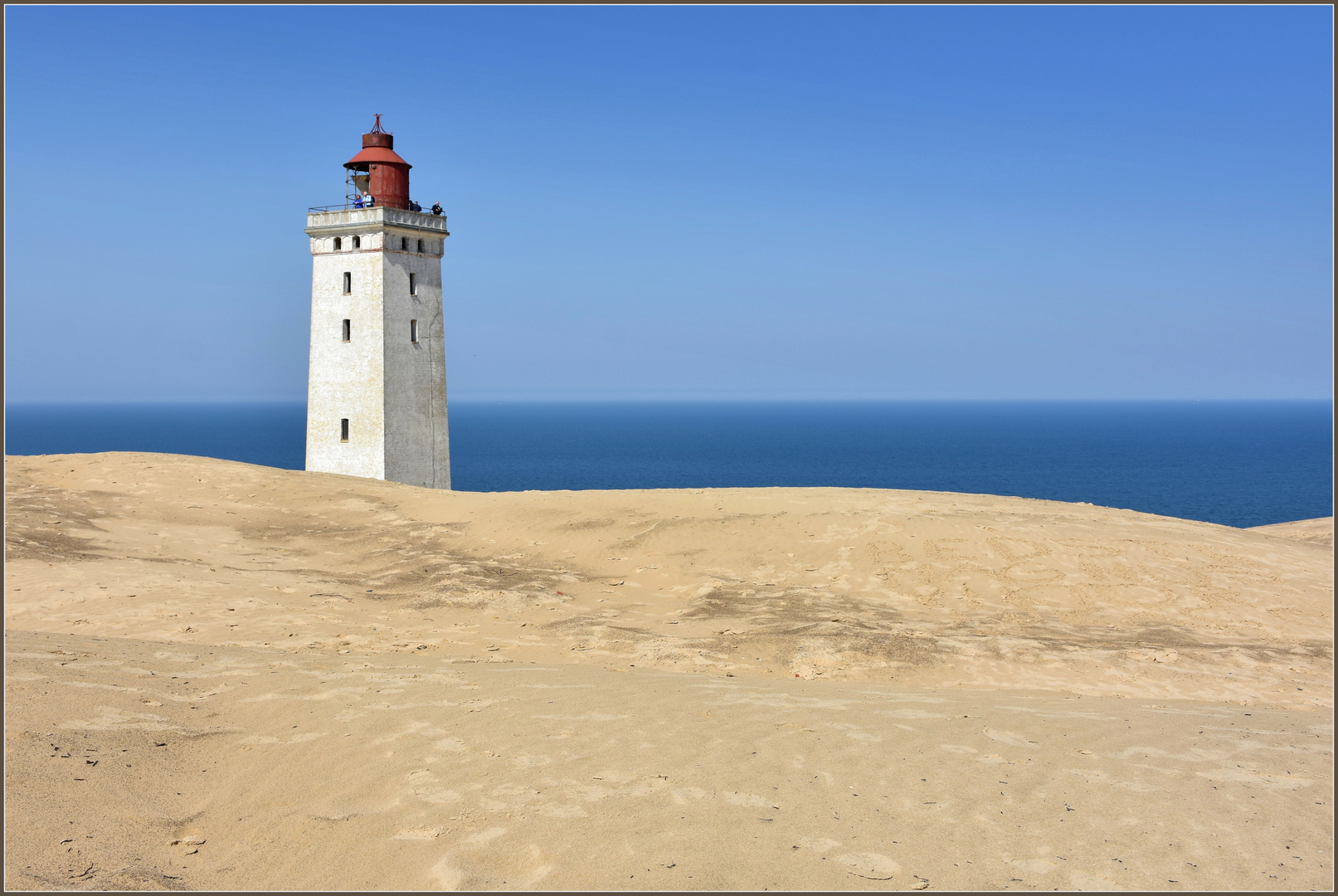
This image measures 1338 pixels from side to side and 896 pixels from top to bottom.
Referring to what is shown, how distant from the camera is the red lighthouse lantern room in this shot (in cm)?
3209

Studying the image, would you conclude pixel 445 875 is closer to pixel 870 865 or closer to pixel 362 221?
pixel 870 865

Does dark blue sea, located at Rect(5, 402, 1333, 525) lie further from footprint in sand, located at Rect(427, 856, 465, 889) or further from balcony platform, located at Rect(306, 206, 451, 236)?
footprint in sand, located at Rect(427, 856, 465, 889)

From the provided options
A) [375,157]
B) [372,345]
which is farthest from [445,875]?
[375,157]

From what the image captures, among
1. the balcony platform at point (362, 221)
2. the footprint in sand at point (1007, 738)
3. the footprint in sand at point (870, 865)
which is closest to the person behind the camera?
the footprint in sand at point (870, 865)

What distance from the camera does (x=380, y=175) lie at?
105ft

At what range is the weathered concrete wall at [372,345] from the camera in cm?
3102

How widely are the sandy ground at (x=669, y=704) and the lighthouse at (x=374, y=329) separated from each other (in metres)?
12.7

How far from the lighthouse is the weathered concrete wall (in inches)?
1.2

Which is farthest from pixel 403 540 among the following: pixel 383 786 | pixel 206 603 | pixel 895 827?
pixel 895 827

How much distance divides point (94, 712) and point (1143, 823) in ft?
26.4

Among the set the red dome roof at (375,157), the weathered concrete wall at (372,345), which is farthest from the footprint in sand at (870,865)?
the red dome roof at (375,157)

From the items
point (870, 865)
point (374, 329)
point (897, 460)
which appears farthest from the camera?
point (897, 460)

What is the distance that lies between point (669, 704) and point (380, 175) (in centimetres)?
2827

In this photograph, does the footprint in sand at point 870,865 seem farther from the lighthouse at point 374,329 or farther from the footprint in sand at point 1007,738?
the lighthouse at point 374,329
